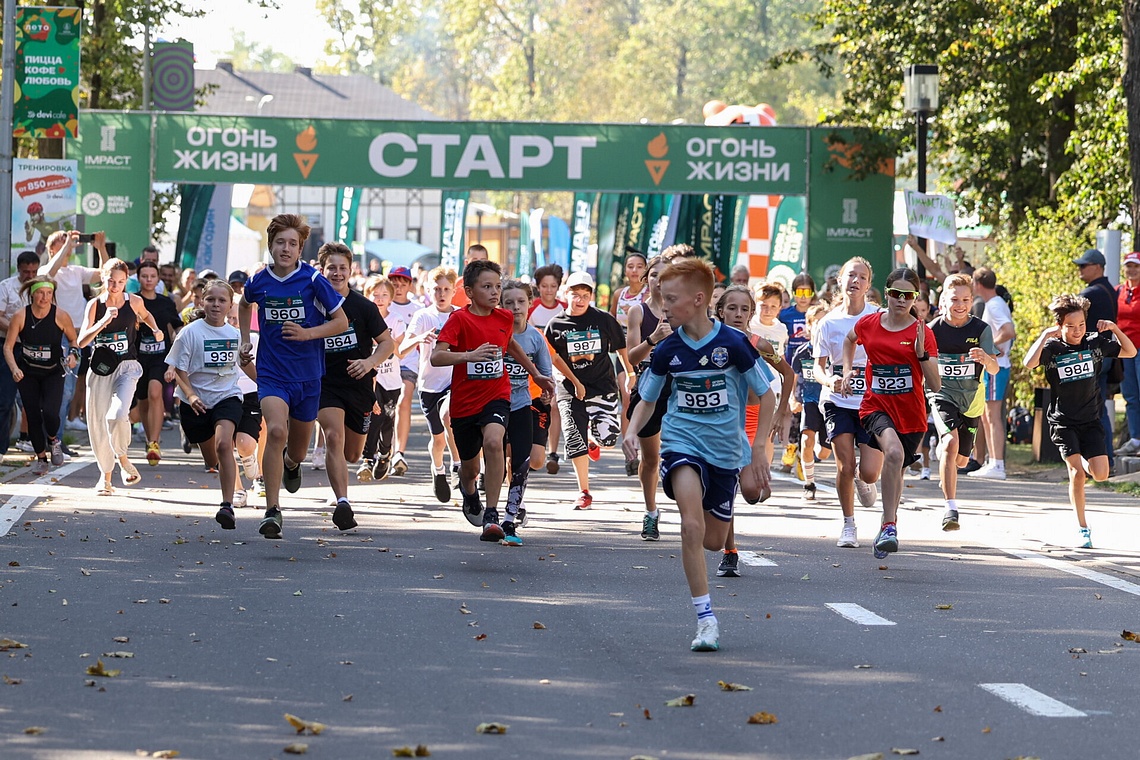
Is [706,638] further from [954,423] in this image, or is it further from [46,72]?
[46,72]

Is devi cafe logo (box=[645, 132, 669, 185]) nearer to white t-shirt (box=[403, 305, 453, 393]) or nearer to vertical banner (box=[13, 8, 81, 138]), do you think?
vertical banner (box=[13, 8, 81, 138])

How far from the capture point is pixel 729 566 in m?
10.4

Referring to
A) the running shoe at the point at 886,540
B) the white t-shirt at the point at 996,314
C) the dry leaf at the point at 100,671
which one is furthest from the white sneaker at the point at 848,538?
the white t-shirt at the point at 996,314

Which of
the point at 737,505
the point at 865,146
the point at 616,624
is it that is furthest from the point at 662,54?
the point at 616,624

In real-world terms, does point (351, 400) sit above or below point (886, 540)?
above

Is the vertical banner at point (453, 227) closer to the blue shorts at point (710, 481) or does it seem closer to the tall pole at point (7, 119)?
the tall pole at point (7, 119)

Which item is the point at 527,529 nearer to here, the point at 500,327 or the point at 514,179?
the point at 500,327

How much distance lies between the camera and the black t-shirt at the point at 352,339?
38.7 feet

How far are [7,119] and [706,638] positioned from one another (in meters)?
14.6

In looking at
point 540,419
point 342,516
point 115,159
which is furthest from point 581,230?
point 342,516

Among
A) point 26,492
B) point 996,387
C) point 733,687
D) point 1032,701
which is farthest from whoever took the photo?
point 996,387

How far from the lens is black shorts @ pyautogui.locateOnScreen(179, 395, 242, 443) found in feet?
41.8

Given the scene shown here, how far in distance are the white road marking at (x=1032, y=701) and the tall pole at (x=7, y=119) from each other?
49.5 feet

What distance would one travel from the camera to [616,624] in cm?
848
